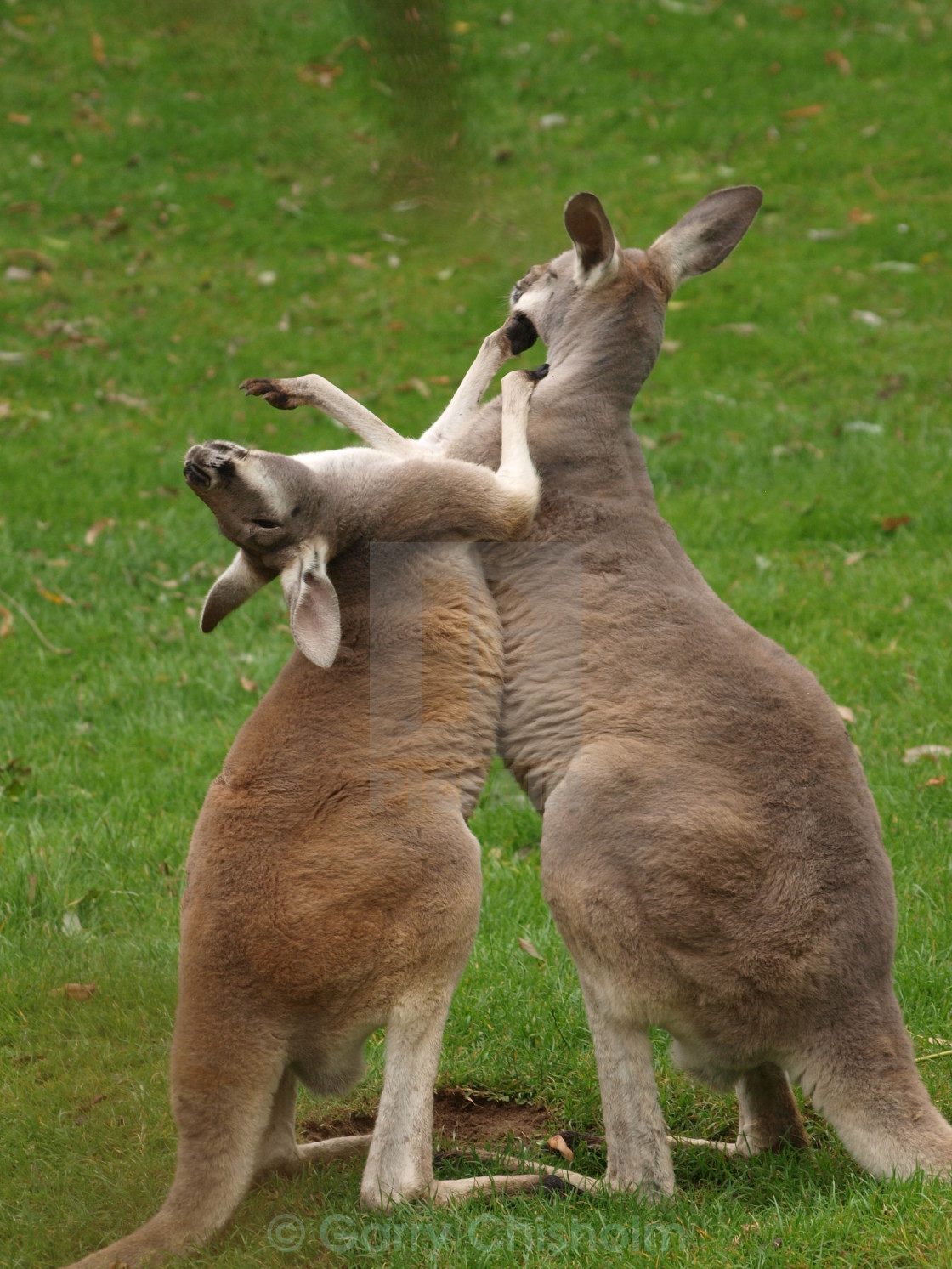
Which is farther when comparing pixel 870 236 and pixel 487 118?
pixel 870 236

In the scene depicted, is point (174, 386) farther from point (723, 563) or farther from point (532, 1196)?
point (532, 1196)

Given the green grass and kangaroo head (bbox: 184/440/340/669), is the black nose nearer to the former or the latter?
kangaroo head (bbox: 184/440/340/669)

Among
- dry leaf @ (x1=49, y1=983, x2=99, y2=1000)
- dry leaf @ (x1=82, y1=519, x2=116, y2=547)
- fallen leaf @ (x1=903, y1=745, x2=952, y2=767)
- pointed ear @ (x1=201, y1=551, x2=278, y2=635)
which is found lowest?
dry leaf @ (x1=49, y1=983, x2=99, y2=1000)

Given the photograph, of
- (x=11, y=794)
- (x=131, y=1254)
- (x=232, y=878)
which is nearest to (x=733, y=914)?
(x=232, y=878)

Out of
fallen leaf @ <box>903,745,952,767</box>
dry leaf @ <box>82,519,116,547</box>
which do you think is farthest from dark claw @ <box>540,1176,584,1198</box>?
dry leaf @ <box>82,519,116,547</box>

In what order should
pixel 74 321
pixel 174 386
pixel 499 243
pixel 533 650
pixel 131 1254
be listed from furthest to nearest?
pixel 74 321
pixel 174 386
pixel 533 650
pixel 131 1254
pixel 499 243

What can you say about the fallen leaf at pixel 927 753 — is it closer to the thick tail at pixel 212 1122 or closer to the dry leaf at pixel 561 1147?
the dry leaf at pixel 561 1147

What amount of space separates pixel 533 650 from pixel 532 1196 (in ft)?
4.77

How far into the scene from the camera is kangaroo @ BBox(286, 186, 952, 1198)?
353 centimetres

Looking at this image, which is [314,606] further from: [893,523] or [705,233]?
[893,523]

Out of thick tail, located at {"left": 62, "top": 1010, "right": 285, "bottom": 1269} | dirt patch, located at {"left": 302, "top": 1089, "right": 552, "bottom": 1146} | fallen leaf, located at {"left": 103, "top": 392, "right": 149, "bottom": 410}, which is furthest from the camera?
fallen leaf, located at {"left": 103, "top": 392, "right": 149, "bottom": 410}

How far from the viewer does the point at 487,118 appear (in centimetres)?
150

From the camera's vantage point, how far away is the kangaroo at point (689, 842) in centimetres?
353

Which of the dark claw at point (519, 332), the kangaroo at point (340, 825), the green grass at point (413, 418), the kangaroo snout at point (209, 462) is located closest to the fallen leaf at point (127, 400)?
the green grass at point (413, 418)
